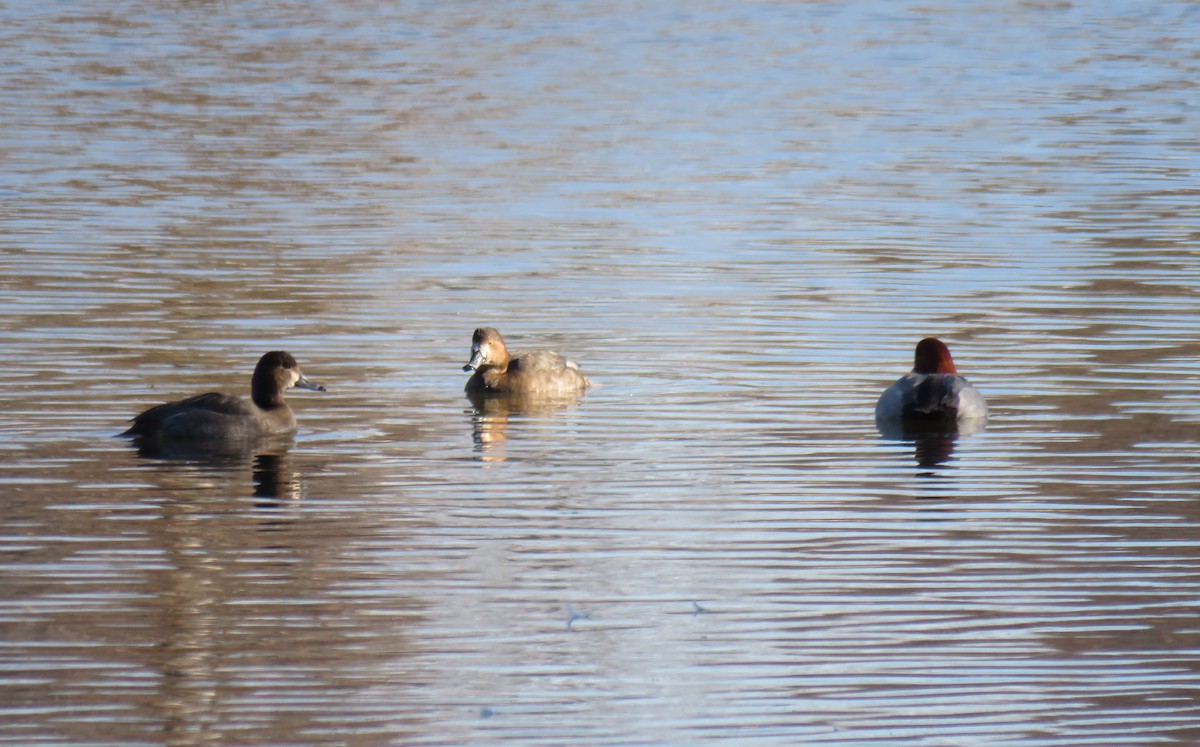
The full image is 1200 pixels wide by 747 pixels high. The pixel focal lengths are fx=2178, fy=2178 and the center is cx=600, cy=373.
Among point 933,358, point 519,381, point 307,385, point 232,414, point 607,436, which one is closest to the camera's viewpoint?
point 232,414

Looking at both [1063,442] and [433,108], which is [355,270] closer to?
[1063,442]

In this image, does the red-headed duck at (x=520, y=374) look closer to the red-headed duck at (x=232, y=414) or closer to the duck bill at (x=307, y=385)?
the duck bill at (x=307, y=385)

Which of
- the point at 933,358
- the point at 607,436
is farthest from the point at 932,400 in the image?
the point at 607,436

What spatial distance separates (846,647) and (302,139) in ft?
70.8

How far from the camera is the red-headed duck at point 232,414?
12.8 meters

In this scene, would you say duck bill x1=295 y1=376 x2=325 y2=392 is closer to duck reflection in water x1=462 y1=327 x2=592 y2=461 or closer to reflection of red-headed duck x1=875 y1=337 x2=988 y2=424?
duck reflection in water x1=462 y1=327 x2=592 y2=461

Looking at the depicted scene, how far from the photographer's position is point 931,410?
1344 cm

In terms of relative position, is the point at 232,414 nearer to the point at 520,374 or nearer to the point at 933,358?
the point at 520,374

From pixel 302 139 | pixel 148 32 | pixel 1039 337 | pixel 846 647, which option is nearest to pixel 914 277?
pixel 1039 337

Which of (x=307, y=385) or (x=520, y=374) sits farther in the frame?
(x=520, y=374)

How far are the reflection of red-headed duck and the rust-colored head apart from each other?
0.49ft

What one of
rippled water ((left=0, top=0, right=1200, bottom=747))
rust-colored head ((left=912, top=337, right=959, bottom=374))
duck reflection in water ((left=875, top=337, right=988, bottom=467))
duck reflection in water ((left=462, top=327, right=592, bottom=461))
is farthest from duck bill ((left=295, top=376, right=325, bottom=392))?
rust-colored head ((left=912, top=337, right=959, bottom=374))

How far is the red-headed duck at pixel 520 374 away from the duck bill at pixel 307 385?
127cm

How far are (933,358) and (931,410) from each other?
0.65 meters
